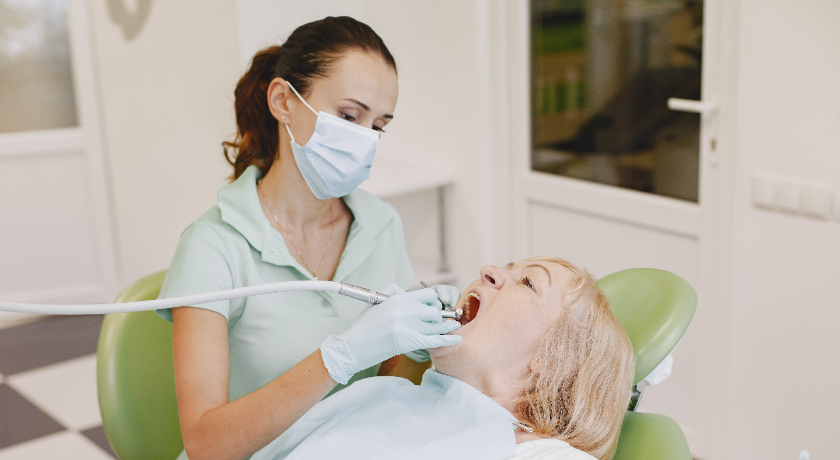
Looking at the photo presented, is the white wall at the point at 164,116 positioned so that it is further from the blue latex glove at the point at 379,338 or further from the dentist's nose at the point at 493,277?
the blue latex glove at the point at 379,338

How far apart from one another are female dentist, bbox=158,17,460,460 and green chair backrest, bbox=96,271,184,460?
0.12m

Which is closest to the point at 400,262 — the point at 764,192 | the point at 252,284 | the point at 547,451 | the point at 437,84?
the point at 252,284

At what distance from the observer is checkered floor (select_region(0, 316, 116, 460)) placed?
7.64 feet

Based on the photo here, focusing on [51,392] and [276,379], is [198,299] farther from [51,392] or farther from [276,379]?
[51,392]

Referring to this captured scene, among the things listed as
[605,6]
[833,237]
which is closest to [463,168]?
[605,6]

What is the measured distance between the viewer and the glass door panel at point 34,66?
3191mm

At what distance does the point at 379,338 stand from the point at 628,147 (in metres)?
1.52

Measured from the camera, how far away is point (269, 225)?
1.35 metres

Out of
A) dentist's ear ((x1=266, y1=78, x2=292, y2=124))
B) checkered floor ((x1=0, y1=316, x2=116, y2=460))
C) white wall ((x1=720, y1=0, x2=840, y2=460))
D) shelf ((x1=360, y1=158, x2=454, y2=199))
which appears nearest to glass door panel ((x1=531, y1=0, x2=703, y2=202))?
Answer: white wall ((x1=720, y1=0, x2=840, y2=460))

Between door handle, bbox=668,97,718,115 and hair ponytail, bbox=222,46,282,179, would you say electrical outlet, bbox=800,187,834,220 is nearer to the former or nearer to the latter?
door handle, bbox=668,97,718,115

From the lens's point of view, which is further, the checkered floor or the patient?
the checkered floor

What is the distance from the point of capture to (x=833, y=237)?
6.00 feet

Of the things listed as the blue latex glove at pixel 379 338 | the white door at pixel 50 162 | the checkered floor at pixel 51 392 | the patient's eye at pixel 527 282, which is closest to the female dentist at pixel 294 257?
the blue latex glove at pixel 379 338

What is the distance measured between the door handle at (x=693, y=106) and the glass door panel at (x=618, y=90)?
1.1 inches
